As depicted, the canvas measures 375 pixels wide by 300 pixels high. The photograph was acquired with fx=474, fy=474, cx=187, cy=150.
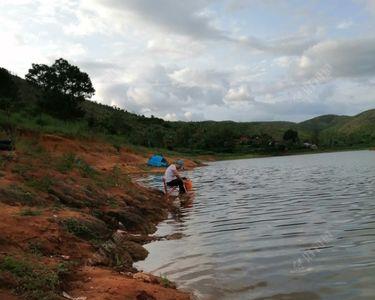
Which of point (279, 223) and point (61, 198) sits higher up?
point (61, 198)

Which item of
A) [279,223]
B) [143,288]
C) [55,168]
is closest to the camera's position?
[143,288]

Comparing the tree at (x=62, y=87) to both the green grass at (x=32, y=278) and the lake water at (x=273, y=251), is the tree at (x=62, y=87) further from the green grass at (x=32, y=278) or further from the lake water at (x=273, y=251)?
the green grass at (x=32, y=278)

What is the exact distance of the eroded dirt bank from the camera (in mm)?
6336

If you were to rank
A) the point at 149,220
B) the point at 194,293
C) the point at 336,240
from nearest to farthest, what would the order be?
the point at 194,293 < the point at 336,240 < the point at 149,220

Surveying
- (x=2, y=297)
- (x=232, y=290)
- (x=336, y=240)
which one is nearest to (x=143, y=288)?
(x=232, y=290)

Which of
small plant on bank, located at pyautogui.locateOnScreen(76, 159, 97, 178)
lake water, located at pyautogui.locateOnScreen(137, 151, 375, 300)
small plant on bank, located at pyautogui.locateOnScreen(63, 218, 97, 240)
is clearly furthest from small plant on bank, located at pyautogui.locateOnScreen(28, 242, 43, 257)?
small plant on bank, located at pyautogui.locateOnScreen(76, 159, 97, 178)

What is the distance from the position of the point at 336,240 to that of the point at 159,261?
3743mm

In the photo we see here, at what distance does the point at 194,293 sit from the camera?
7133mm

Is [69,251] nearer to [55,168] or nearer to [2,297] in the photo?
[2,297]

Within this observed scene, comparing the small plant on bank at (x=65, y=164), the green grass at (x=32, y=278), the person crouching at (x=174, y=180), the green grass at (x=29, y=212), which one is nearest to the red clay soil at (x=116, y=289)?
the green grass at (x=32, y=278)

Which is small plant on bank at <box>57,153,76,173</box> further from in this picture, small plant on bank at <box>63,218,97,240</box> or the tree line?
the tree line

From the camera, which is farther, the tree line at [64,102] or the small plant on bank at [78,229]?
the tree line at [64,102]

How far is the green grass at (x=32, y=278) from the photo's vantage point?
5742mm

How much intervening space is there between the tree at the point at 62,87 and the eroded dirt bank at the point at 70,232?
143ft
